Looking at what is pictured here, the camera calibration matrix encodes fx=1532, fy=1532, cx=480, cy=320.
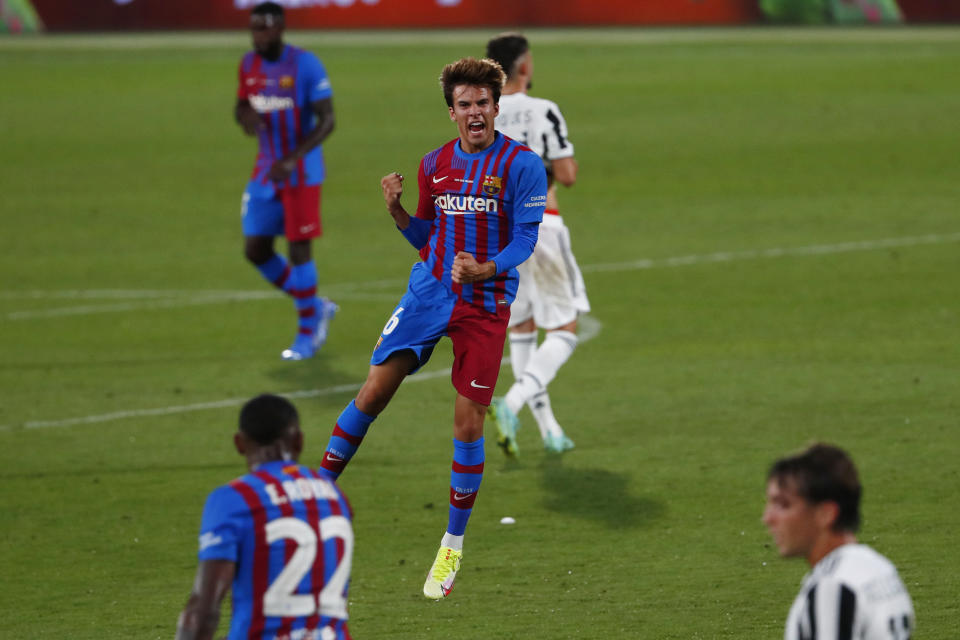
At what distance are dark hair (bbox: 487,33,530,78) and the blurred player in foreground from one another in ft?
17.5

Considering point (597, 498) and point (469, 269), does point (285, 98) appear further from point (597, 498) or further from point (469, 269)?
point (469, 269)

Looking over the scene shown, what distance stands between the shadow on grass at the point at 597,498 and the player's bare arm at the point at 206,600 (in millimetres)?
4136

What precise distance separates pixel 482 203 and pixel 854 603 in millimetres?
3911

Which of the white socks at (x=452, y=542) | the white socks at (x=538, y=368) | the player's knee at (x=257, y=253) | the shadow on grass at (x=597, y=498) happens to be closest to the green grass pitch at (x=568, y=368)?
the shadow on grass at (x=597, y=498)

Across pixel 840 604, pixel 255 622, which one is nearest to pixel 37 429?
pixel 255 622

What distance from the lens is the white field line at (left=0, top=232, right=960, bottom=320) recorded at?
14.2 m

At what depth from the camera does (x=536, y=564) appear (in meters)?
7.67

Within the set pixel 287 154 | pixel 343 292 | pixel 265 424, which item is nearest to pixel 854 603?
pixel 265 424

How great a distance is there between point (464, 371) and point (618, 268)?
8.35 meters

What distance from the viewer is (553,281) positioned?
31.2ft

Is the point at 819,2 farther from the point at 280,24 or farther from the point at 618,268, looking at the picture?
the point at 280,24

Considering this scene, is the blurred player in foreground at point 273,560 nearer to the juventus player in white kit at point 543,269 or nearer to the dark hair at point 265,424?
the dark hair at point 265,424

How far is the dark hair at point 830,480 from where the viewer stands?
4031 mm

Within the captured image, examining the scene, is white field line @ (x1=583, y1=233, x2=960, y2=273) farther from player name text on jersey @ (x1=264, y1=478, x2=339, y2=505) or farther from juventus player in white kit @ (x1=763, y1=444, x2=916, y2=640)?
juventus player in white kit @ (x1=763, y1=444, x2=916, y2=640)
